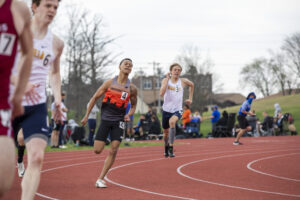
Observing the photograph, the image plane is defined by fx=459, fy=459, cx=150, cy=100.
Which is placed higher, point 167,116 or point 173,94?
point 173,94

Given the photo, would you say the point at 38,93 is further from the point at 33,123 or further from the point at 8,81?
the point at 8,81

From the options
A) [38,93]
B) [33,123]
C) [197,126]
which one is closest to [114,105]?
[38,93]

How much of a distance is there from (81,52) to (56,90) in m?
27.8

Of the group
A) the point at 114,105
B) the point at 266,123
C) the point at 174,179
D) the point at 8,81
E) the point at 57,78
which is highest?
the point at 266,123

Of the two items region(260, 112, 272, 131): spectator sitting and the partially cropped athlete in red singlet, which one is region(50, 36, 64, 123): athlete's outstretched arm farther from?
region(260, 112, 272, 131): spectator sitting

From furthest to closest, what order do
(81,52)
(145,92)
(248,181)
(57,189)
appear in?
(145,92) → (81,52) → (248,181) → (57,189)

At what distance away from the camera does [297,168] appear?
32.9ft

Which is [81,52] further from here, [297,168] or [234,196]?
[234,196]

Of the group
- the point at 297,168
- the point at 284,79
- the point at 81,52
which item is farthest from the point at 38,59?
the point at 284,79

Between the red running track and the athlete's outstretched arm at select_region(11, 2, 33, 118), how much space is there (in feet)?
11.6

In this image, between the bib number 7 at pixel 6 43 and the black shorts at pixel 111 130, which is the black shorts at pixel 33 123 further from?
the black shorts at pixel 111 130

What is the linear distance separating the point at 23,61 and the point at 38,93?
1497mm

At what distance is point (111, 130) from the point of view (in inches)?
293

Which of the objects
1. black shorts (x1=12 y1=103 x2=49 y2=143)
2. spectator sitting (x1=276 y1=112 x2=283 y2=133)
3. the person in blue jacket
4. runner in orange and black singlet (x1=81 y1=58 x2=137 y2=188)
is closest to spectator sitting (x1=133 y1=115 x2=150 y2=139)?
spectator sitting (x1=276 y1=112 x2=283 y2=133)
